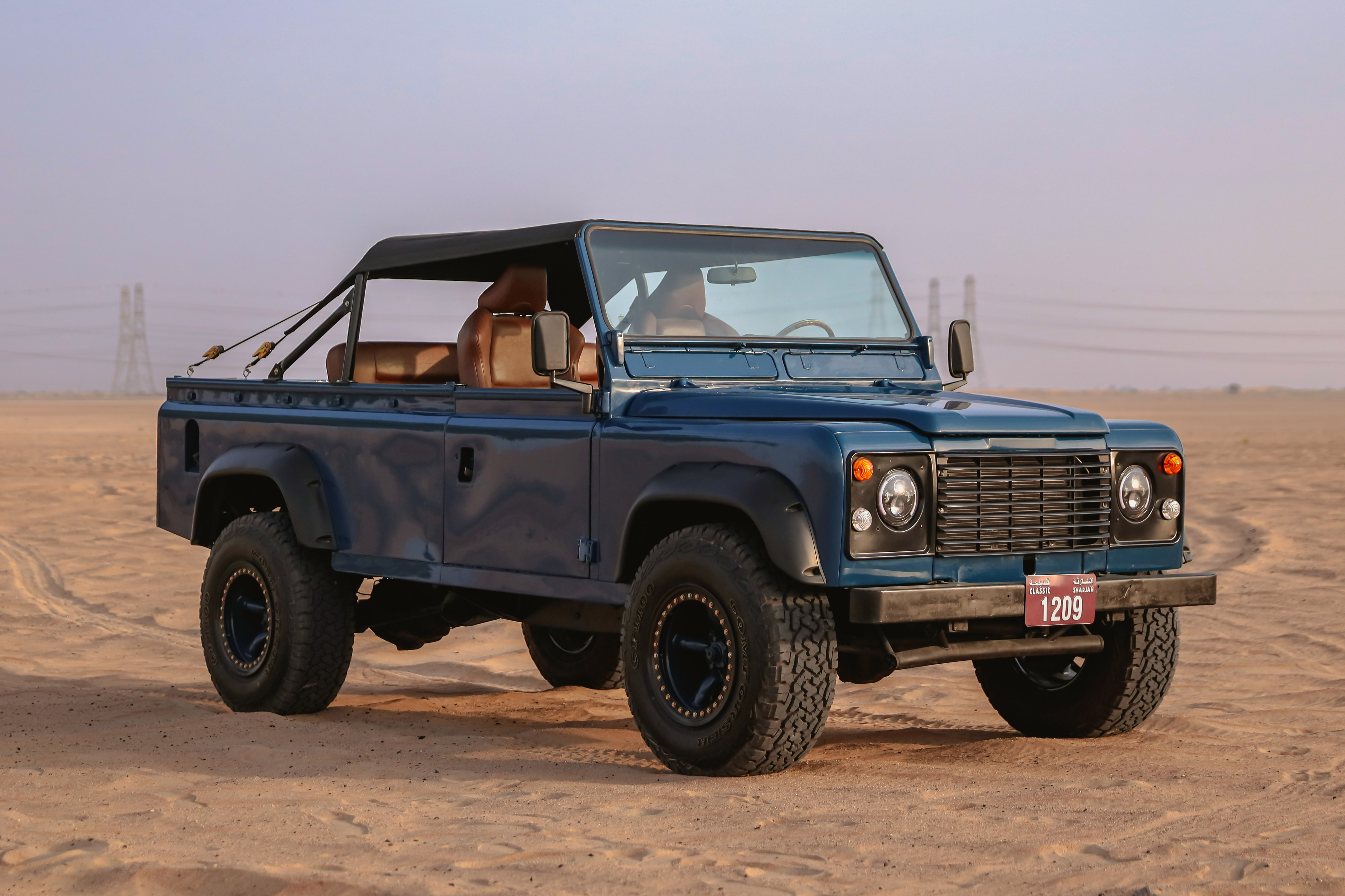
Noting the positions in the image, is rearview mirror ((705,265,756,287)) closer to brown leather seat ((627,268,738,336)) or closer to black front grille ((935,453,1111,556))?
brown leather seat ((627,268,738,336))

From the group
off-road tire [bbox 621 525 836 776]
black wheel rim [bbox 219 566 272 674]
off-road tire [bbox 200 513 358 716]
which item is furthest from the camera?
black wheel rim [bbox 219 566 272 674]

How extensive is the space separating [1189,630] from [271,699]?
5.91 meters

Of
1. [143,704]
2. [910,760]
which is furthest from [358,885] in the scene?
[143,704]

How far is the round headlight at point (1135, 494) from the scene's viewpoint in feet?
20.3

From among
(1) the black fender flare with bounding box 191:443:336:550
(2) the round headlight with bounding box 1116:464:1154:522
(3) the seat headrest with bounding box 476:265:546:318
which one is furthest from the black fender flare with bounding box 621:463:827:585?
(1) the black fender flare with bounding box 191:443:336:550

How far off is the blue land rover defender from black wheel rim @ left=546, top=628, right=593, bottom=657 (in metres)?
0.03

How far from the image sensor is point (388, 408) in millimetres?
7402

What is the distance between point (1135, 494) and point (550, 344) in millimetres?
2384

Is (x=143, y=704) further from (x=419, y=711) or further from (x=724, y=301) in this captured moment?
(x=724, y=301)

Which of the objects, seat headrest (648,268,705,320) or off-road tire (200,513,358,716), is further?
off-road tire (200,513,358,716)

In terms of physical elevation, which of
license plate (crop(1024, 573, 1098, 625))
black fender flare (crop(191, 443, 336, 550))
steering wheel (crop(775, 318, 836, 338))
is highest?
steering wheel (crop(775, 318, 836, 338))

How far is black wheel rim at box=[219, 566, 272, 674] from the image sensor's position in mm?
8031

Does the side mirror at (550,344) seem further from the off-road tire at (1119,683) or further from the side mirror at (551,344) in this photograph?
the off-road tire at (1119,683)

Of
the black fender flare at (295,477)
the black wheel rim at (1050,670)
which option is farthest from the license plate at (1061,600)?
the black fender flare at (295,477)
